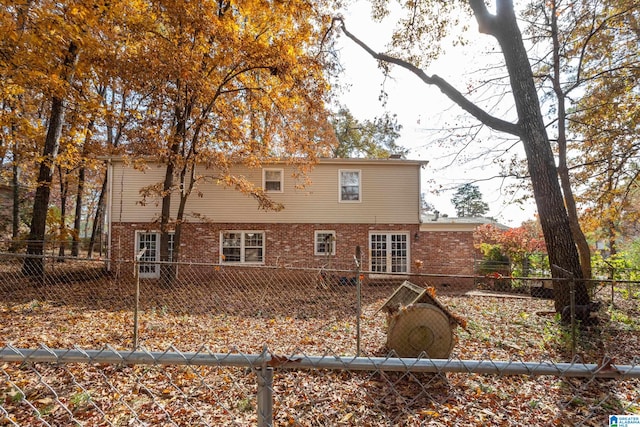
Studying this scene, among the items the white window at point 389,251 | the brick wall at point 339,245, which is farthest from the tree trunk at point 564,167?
the white window at point 389,251

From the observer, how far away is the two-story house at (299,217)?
531 inches

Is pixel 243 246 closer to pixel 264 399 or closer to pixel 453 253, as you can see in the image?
pixel 453 253

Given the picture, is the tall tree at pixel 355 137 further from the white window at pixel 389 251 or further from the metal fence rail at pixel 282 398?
the metal fence rail at pixel 282 398

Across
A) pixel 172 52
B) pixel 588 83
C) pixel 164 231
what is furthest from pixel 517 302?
pixel 172 52

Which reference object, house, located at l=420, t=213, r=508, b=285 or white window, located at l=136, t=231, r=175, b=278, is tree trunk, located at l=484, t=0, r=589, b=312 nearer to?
house, located at l=420, t=213, r=508, b=285

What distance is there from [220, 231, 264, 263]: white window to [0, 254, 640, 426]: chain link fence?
13.1ft

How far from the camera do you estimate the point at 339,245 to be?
13961 mm

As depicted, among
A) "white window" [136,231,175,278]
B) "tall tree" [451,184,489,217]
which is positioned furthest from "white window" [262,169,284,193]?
"tall tree" [451,184,489,217]

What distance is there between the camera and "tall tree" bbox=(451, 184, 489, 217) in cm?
4375

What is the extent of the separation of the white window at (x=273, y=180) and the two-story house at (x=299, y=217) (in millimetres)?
43

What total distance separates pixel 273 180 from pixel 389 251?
589cm

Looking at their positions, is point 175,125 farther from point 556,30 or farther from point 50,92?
point 556,30

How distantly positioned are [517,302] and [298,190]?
29.2ft

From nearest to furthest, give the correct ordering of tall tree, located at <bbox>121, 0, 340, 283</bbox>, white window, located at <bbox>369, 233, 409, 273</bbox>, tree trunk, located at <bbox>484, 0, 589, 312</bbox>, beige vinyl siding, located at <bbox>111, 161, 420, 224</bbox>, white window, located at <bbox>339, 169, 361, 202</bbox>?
tree trunk, located at <bbox>484, 0, 589, 312</bbox> < tall tree, located at <bbox>121, 0, 340, 283</bbox> < beige vinyl siding, located at <bbox>111, 161, 420, 224</bbox> < white window, located at <bbox>369, 233, 409, 273</bbox> < white window, located at <bbox>339, 169, 361, 202</bbox>
